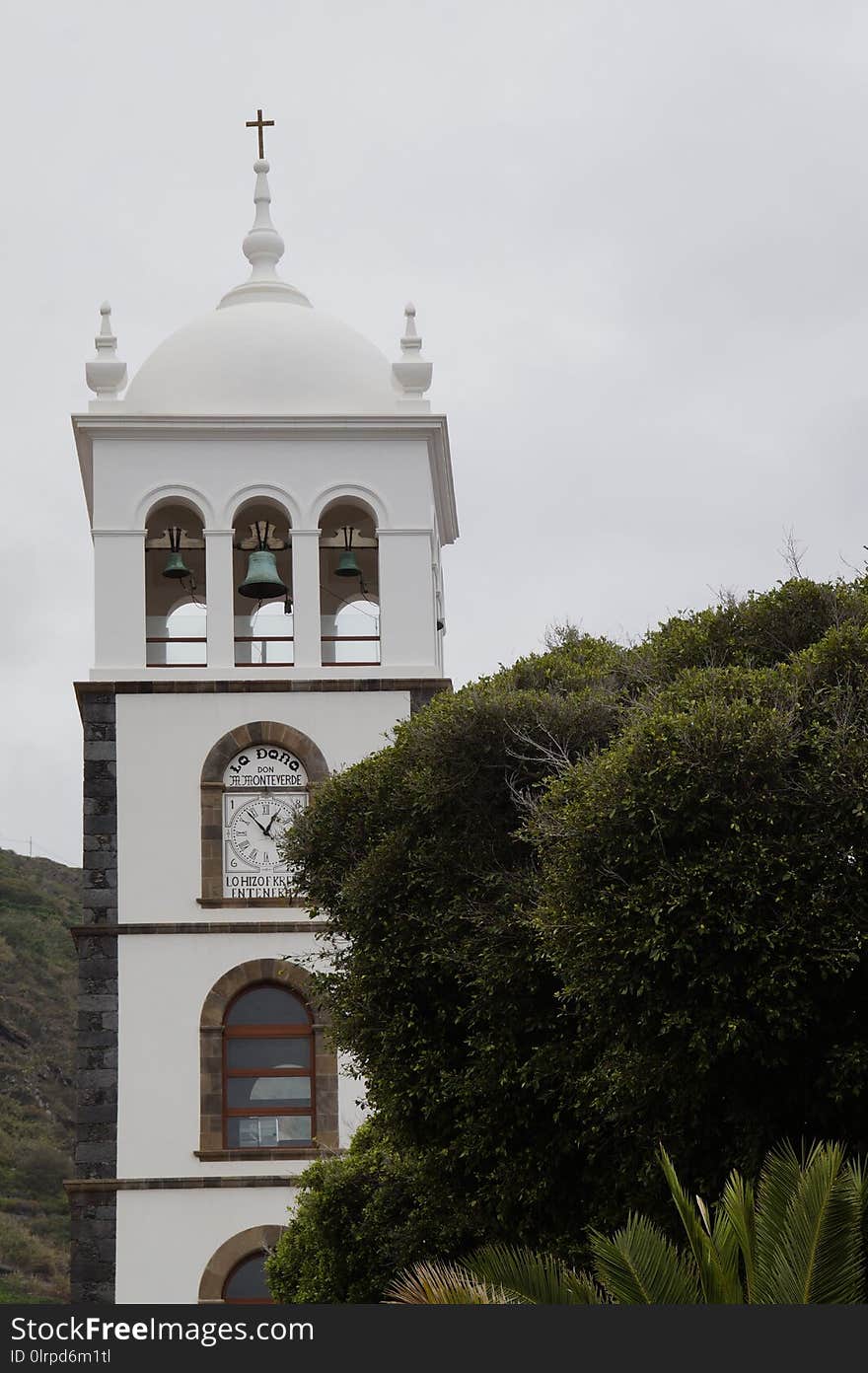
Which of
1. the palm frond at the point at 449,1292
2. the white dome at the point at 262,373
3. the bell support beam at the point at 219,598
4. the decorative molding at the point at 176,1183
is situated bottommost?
the palm frond at the point at 449,1292

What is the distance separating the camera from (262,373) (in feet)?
92.1

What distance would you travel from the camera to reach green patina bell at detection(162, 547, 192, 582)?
26.9 m

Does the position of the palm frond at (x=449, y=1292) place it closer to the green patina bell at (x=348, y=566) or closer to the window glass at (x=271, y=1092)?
the window glass at (x=271, y=1092)

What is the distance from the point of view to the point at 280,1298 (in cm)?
2273

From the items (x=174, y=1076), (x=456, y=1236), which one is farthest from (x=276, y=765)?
(x=456, y=1236)

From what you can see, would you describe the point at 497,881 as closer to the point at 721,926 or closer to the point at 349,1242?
the point at 721,926

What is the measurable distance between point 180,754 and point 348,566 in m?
2.89

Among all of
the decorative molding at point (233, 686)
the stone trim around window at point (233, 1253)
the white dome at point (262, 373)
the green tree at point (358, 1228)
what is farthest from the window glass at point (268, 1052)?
the white dome at point (262, 373)

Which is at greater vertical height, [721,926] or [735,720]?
[735,720]

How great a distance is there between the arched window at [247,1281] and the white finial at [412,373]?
10.00 m

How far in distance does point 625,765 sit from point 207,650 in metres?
12.3

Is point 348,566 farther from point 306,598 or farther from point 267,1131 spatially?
point 267,1131

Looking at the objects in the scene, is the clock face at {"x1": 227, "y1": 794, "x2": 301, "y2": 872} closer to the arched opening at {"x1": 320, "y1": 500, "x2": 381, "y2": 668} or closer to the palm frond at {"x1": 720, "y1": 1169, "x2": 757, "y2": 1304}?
the arched opening at {"x1": 320, "y1": 500, "x2": 381, "y2": 668}
